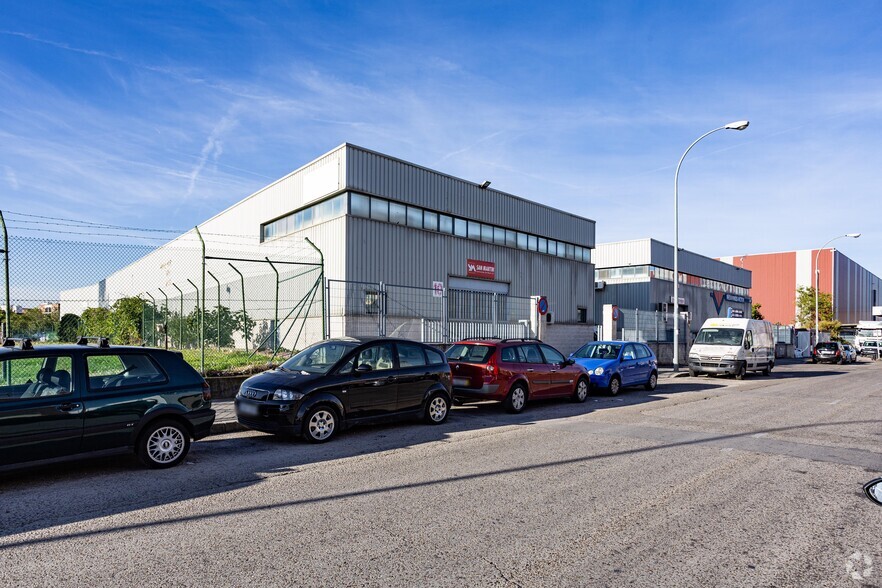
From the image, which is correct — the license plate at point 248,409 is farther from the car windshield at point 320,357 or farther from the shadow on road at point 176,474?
the car windshield at point 320,357

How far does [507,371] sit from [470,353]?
2.89ft

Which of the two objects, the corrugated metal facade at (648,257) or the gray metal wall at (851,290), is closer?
the corrugated metal facade at (648,257)

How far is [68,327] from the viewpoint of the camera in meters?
15.1

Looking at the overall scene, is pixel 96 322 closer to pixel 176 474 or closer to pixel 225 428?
pixel 225 428

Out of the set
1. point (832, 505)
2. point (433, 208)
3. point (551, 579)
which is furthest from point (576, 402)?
point (433, 208)

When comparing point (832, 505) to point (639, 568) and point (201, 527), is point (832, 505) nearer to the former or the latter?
point (639, 568)

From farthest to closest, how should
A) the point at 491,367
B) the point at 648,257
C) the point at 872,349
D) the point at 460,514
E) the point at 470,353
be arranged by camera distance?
the point at 872,349 → the point at 648,257 → the point at 470,353 → the point at 491,367 → the point at 460,514

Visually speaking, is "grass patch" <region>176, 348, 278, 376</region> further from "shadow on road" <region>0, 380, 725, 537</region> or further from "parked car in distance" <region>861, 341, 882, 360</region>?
"parked car in distance" <region>861, 341, 882, 360</region>

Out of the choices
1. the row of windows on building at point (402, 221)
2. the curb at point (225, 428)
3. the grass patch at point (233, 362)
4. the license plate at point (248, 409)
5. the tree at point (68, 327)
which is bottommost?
the curb at point (225, 428)

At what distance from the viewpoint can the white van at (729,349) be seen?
2208cm

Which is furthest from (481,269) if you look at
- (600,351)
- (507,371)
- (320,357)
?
(320,357)

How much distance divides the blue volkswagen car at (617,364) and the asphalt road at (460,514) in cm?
645

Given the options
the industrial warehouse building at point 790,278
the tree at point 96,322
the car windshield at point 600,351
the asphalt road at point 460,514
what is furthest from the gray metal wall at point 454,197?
the industrial warehouse building at point 790,278

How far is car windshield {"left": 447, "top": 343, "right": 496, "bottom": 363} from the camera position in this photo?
11961 mm
